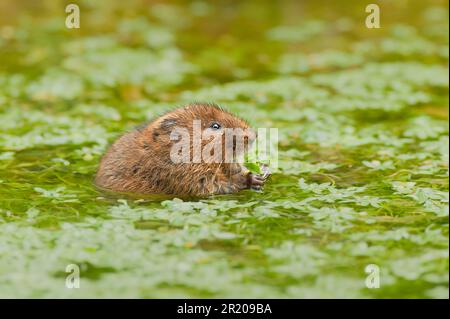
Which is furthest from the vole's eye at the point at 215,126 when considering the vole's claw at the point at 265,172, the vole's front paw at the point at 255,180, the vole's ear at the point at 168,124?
the vole's claw at the point at 265,172

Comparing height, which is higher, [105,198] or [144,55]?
[144,55]

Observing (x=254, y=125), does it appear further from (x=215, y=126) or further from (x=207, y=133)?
(x=207, y=133)

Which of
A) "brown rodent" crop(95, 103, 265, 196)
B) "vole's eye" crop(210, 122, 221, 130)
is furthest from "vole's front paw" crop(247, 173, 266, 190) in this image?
"vole's eye" crop(210, 122, 221, 130)

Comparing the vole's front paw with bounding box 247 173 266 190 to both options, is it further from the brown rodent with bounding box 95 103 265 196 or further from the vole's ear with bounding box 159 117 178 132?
the vole's ear with bounding box 159 117 178 132

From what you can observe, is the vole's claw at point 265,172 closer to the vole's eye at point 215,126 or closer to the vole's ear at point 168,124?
the vole's eye at point 215,126

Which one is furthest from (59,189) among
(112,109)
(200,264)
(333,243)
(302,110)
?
(302,110)

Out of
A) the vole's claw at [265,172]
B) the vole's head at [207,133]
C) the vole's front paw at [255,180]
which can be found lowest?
the vole's front paw at [255,180]

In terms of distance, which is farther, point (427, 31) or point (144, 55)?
point (427, 31)

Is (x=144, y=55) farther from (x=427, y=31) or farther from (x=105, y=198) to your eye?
(x=105, y=198)
